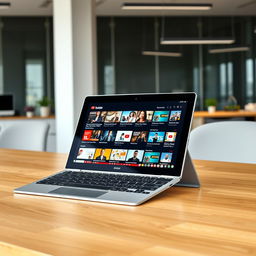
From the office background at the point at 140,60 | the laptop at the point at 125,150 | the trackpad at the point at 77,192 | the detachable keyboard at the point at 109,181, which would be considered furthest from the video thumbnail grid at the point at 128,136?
the office background at the point at 140,60

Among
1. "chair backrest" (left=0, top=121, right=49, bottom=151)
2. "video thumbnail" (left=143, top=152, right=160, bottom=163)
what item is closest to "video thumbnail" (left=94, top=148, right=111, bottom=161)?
"video thumbnail" (left=143, top=152, right=160, bottom=163)

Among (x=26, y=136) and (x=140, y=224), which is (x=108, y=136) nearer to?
(x=140, y=224)

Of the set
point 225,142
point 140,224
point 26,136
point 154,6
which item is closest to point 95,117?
point 140,224

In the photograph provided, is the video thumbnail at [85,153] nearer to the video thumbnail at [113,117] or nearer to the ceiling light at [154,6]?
the video thumbnail at [113,117]

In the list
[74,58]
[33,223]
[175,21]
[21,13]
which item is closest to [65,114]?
[74,58]

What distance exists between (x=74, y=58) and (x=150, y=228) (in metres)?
3.32

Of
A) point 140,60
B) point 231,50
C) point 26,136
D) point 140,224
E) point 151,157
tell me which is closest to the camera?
point 140,224

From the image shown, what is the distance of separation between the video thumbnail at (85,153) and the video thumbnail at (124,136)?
0.25 feet

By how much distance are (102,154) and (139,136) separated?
0.11 metres

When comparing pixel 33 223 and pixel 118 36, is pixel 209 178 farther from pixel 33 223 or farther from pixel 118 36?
pixel 118 36

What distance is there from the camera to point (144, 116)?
1.14 metres

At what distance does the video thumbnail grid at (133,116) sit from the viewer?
3.62 ft

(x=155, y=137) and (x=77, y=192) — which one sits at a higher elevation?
(x=155, y=137)

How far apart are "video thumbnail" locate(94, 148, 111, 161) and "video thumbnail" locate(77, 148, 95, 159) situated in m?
0.01
